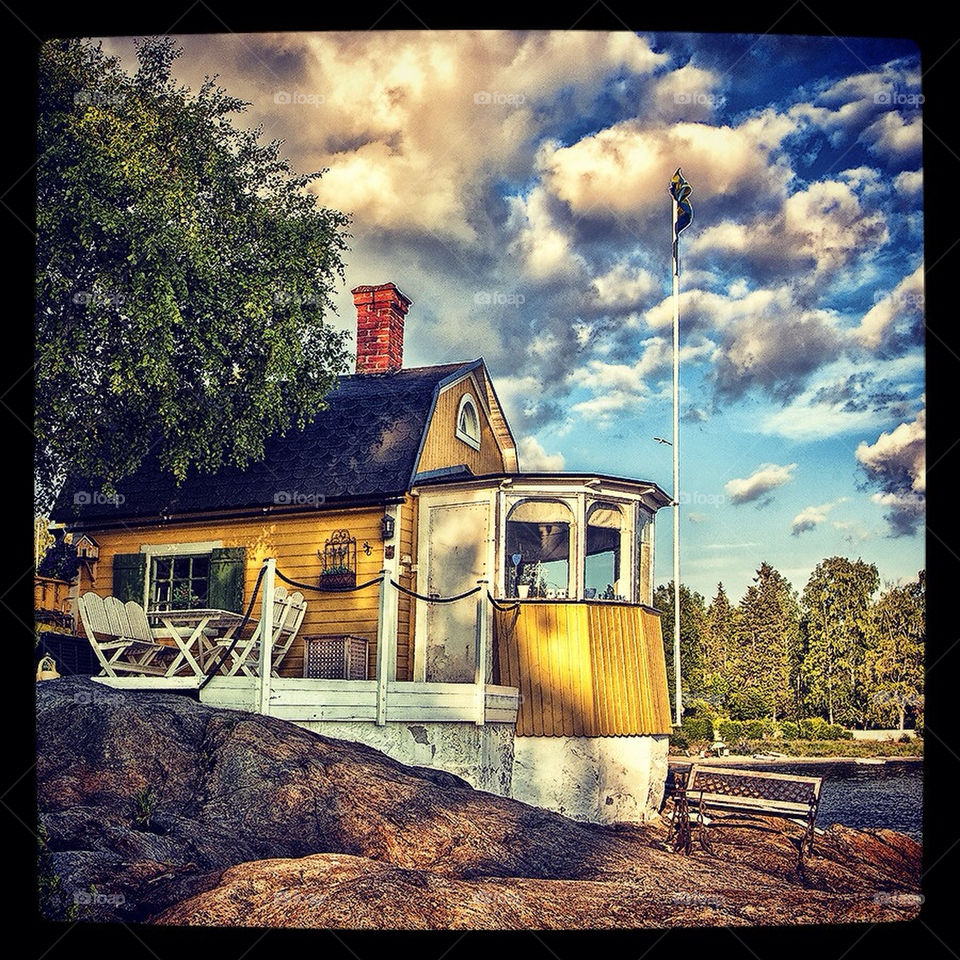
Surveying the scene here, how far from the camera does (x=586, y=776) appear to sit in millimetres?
10008

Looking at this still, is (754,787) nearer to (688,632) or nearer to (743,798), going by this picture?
(743,798)

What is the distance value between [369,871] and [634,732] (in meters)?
3.84

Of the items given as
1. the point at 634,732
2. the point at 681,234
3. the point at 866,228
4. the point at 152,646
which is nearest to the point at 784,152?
the point at 866,228

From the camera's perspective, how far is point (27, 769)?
731cm

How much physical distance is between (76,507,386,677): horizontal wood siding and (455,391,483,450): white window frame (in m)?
1.97

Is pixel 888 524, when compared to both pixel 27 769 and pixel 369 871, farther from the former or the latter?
pixel 27 769

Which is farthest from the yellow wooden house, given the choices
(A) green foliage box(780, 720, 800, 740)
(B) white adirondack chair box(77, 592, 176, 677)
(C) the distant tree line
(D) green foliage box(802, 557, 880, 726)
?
(A) green foliage box(780, 720, 800, 740)

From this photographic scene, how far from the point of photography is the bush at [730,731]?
1869 centimetres

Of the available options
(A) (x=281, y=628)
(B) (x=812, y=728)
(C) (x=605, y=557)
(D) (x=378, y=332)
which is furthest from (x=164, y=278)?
(B) (x=812, y=728)

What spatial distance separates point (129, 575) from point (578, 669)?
515 cm

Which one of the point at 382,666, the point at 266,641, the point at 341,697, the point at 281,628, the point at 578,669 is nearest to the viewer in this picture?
the point at 266,641

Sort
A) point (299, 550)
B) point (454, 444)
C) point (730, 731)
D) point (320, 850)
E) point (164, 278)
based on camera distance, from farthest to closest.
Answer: point (730, 731) → point (454, 444) → point (299, 550) → point (164, 278) → point (320, 850)

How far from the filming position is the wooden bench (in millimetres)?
8547

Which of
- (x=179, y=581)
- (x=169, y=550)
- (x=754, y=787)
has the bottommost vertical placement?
(x=754, y=787)
